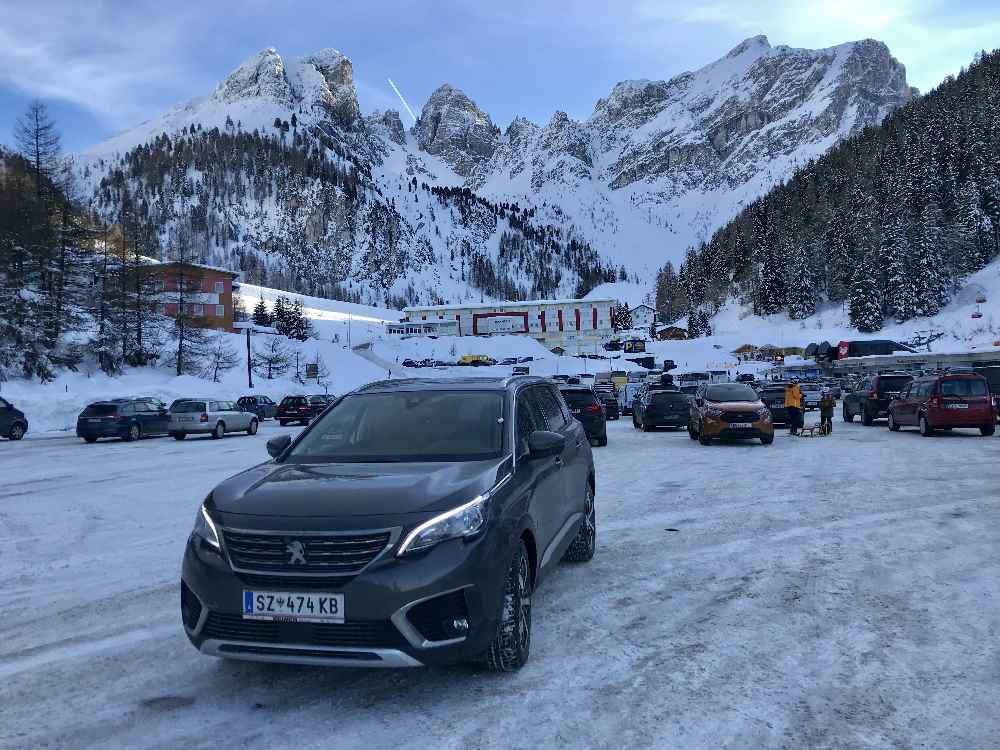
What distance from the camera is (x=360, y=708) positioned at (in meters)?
3.56

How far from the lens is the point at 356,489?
3.78m

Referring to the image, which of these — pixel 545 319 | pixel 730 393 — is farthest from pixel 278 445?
pixel 545 319

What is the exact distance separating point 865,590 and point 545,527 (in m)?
2.74

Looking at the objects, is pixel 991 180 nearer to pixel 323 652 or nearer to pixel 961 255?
pixel 961 255

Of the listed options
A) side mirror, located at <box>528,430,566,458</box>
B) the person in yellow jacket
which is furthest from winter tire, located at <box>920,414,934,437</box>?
side mirror, located at <box>528,430,566,458</box>

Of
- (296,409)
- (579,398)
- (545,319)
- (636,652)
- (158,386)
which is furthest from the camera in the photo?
(545,319)

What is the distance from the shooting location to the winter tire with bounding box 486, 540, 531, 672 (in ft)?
12.5

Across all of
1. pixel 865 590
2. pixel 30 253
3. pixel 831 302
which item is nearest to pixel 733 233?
pixel 831 302

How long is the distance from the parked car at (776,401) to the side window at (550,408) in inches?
810

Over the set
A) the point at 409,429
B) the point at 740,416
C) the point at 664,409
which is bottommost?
the point at 664,409

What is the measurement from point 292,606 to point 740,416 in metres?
16.5

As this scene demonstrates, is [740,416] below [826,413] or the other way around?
the other way around

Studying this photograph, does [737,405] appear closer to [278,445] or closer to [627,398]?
[278,445]

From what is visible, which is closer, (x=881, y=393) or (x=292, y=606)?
(x=292, y=606)
